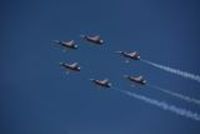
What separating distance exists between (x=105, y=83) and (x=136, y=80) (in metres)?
3.49

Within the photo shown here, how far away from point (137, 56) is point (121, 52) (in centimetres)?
191

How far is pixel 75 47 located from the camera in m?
180

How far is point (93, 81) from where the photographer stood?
7131 inches

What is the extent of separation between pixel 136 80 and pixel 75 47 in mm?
7766

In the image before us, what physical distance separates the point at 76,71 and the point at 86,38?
3959 millimetres

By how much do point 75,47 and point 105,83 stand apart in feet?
17.2

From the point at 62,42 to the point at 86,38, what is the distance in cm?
275

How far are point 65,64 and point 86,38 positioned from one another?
3.92 metres

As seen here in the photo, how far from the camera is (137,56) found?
180250 mm

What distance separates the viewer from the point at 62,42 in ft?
593

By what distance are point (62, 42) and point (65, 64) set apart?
259 cm

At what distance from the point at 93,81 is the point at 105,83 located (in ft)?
4.92

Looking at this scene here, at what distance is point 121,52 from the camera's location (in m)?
181

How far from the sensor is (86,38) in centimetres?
18025
